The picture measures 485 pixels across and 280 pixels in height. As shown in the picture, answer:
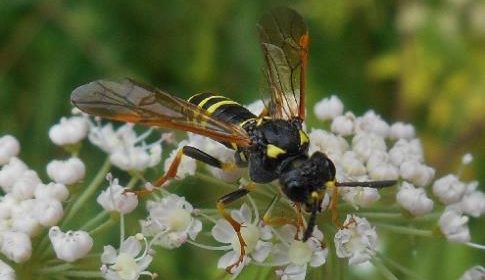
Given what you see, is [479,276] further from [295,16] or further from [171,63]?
[171,63]

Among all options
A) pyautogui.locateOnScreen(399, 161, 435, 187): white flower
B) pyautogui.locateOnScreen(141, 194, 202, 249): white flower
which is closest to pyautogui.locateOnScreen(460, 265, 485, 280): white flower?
pyautogui.locateOnScreen(399, 161, 435, 187): white flower

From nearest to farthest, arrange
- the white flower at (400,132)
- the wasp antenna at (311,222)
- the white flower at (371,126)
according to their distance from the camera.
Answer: the wasp antenna at (311,222), the white flower at (371,126), the white flower at (400,132)

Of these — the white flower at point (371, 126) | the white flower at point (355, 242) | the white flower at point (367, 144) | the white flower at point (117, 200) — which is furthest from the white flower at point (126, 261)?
the white flower at point (371, 126)

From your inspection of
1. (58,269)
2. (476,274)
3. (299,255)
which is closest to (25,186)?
(58,269)

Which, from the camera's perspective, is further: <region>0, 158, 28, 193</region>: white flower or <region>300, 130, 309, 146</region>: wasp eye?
<region>0, 158, 28, 193</region>: white flower

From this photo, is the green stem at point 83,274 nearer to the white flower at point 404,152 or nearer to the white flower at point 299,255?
the white flower at point 299,255

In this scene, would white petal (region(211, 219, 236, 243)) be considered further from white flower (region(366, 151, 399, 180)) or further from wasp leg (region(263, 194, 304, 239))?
white flower (region(366, 151, 399, 180))

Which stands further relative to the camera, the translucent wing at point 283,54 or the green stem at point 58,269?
the translucent wing at point 283,54
